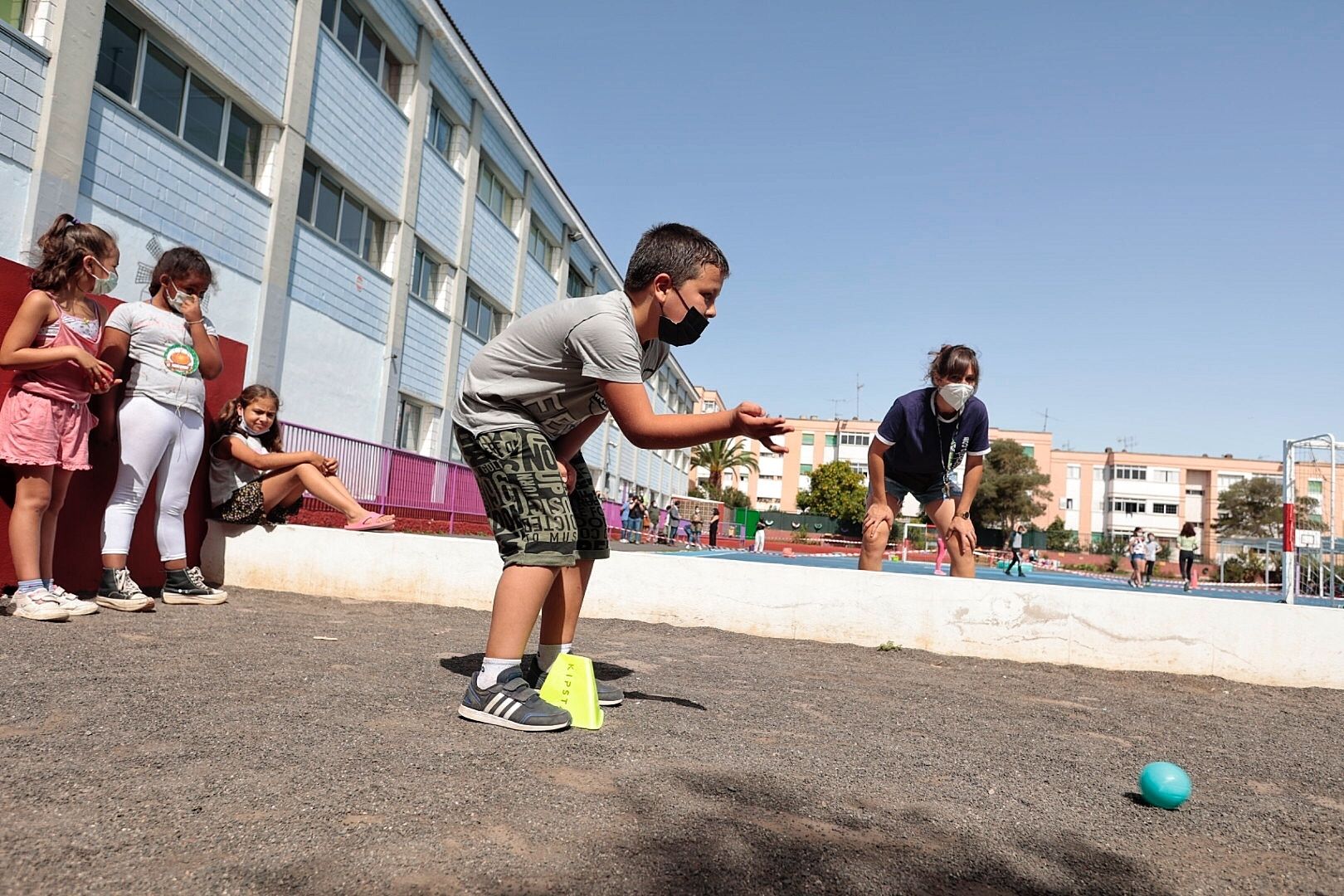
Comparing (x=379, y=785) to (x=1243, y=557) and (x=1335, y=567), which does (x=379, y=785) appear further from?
(x=1243, y=557)

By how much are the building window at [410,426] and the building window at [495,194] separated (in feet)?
17.2

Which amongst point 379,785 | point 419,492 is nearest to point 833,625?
point 379,785

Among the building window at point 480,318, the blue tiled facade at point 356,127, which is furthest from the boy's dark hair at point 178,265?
the building window at point 480,318

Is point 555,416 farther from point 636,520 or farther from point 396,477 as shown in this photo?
point 636,520

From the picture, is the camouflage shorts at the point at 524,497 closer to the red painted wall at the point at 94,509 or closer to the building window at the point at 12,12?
the red painted wall at the point at 94,509

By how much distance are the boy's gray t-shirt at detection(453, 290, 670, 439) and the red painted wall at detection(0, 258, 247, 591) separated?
8.89ft

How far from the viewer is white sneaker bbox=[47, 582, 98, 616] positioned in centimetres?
395

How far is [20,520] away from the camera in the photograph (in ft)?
12.9

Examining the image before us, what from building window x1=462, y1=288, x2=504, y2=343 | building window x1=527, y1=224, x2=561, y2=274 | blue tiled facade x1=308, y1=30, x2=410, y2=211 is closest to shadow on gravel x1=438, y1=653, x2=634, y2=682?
blue tiled facade x1=308, y1=30, x2=410, y2=211

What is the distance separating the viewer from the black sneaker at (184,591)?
15.9 feet

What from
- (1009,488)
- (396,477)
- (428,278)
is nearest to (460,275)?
(428,278)

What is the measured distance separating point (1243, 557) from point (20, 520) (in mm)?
39570

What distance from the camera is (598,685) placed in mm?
3205

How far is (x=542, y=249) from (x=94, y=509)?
71.0 feet
